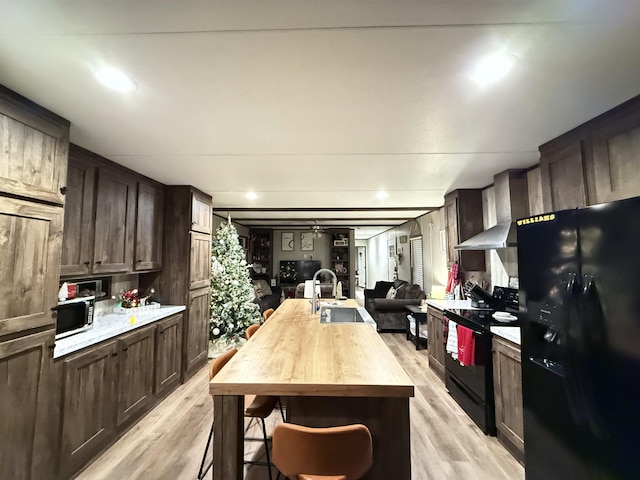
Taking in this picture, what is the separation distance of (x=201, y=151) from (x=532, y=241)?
2585 mm

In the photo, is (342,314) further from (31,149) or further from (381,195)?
(31,149)

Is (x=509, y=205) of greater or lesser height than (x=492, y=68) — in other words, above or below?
below

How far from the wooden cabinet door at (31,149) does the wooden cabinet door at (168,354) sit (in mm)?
1778

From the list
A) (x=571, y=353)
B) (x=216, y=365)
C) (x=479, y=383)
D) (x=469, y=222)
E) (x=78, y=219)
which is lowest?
(x=479, y=383)

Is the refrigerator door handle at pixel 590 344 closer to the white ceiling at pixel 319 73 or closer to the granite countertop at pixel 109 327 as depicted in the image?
the white ceiling at pixel 319 73

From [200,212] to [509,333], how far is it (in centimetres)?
377

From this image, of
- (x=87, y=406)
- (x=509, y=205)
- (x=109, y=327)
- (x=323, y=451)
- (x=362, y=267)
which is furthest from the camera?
(x=362, y=267)

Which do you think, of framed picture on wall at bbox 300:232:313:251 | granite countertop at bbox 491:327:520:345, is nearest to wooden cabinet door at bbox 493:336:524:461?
granite countertop at bbox 491:327:520:345

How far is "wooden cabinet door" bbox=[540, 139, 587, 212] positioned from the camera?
203 centimetres

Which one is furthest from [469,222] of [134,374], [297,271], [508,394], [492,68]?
[297,271]

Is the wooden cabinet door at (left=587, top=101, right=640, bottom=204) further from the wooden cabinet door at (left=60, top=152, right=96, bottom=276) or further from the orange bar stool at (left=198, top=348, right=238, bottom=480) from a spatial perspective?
the wooden cabinet door at (left=60, top=152, right=96, bottom=276)

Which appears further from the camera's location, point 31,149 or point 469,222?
point 469,222

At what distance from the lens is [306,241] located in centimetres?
931

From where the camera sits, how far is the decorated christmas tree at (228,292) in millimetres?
4562
